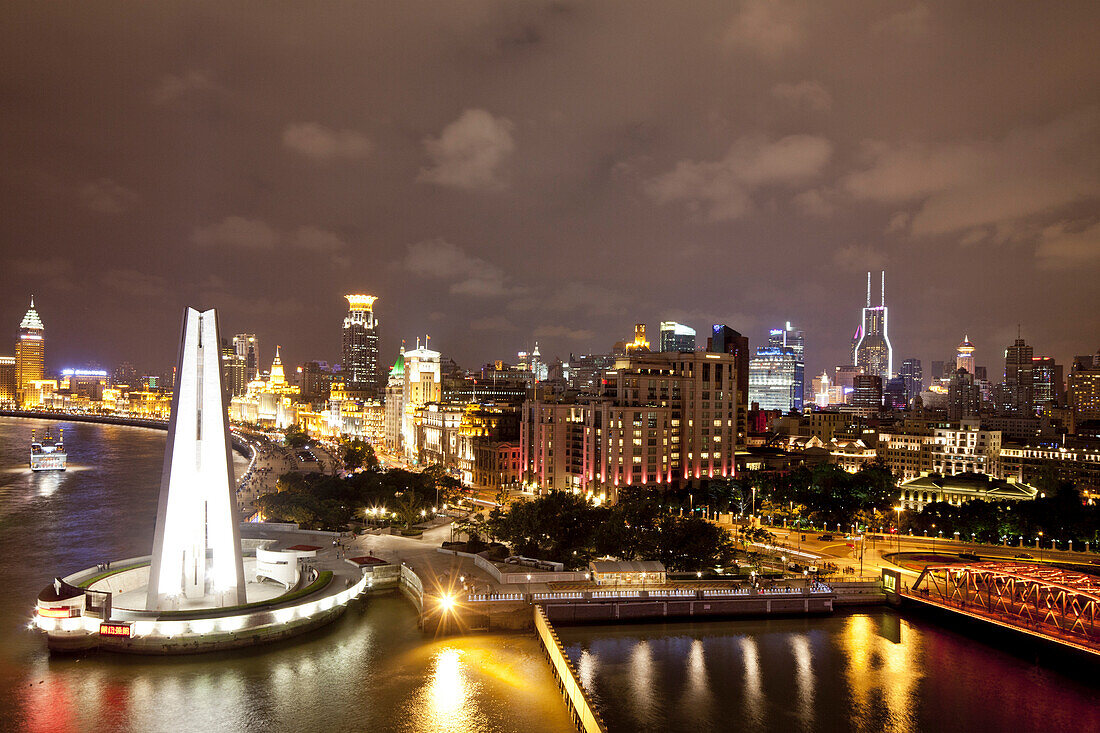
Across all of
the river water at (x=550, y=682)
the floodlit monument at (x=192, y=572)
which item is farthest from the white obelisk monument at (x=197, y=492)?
the river water at (x=550, y=682)

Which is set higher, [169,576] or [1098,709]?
[169,576]

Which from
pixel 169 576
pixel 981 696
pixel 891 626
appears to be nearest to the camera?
pixel 981 696

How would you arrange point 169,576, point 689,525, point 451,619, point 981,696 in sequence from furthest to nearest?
point 689,525, point 451,619, point 169,576, point 981,696

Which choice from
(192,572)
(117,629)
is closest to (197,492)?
(192,572)

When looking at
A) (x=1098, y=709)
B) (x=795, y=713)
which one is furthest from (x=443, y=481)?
(x=1098, y=709)

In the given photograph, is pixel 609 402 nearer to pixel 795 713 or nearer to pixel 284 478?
pixel 284 478

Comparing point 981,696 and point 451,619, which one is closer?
point 981,696

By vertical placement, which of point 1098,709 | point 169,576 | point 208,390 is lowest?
point 1098,709
